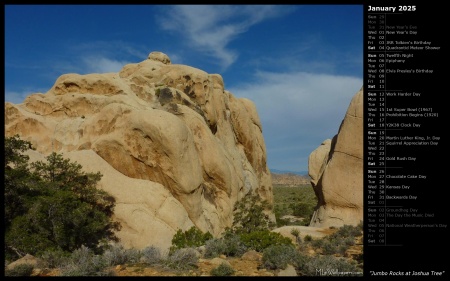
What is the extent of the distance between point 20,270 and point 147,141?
12357mm

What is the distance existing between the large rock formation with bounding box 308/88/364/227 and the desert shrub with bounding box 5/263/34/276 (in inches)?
681

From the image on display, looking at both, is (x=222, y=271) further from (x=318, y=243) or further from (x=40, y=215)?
(x=40, y=215)

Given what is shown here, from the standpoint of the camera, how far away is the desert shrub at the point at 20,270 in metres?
9.41

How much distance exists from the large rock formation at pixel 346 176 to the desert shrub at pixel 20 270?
56.7 ft

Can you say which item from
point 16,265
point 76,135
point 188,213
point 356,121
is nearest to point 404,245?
point 16,265

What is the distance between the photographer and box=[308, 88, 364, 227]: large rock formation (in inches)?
801

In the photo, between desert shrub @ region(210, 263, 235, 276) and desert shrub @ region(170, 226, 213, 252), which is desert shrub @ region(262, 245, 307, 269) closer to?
desert shrub @ region(210, 263, 235, 276)

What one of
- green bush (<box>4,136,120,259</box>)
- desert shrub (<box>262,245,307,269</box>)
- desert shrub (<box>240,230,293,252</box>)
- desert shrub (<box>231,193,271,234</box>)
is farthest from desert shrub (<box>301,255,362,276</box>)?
desert shrub (<box>231,193,271,234</box>)

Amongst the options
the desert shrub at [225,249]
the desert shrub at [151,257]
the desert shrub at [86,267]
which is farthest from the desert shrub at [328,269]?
the desert shrub at [86,267]

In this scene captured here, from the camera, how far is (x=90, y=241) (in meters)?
16.3

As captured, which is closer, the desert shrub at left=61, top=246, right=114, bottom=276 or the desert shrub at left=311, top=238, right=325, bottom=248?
the desert shrub at left=61, top=246, right=114, bottom=276

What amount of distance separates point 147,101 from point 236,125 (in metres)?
13.2
